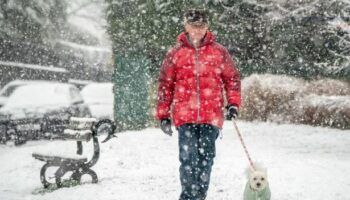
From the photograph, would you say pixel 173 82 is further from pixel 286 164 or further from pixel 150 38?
pixel 150 38

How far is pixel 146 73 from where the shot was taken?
648 inches

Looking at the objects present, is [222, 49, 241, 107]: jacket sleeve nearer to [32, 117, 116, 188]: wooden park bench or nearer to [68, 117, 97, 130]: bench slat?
[32, 117, 116, 188]: wooden park bench

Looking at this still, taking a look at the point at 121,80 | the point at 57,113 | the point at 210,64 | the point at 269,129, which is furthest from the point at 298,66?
the point at 210,64

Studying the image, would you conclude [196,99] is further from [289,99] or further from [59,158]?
[289,99]

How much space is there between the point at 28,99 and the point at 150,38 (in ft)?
12.7

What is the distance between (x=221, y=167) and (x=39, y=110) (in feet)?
26.0

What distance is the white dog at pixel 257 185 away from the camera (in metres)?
5.80

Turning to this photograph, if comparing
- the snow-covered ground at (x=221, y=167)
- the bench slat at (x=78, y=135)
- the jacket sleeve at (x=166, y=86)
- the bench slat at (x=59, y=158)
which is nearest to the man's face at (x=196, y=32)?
the jacket sleeve at (x=166, y=86)

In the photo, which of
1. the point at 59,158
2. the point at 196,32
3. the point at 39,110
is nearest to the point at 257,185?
the point at 196,32

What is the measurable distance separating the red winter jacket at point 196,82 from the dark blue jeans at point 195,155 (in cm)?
10

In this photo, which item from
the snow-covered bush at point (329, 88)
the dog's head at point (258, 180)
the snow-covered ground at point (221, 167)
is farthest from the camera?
the snow-covered bush at point (329, 88)

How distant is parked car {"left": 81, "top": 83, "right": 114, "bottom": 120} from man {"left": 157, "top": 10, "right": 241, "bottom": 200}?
16086mm

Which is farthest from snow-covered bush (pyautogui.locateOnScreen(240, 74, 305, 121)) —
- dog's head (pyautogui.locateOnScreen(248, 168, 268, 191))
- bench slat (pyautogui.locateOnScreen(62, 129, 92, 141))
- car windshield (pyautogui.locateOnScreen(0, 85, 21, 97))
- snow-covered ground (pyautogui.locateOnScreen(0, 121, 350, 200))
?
dog's head (pyautogui.locateOnScreen(248, 168, 268, 191))

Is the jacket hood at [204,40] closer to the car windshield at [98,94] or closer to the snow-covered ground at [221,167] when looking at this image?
the snow-covered ground at [221,167]
